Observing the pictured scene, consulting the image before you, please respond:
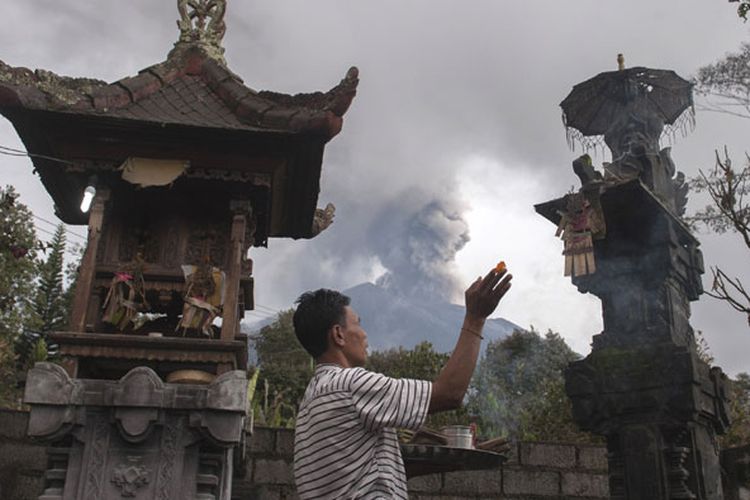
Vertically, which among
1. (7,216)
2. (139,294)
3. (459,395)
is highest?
(7,216)

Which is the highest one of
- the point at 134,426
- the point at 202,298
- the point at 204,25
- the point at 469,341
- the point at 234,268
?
the point at 204,25

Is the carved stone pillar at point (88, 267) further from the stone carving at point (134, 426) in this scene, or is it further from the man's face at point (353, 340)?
the man's face at point (353, 340)

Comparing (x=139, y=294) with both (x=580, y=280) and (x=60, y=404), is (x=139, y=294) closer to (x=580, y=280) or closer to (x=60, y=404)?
(x=60, y=404)

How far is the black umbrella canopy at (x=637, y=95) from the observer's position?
9.39 meters

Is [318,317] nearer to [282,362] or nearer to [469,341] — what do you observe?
[469,341]

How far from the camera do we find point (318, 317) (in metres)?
2.77

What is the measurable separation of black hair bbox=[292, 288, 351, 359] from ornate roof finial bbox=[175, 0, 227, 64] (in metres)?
5.48

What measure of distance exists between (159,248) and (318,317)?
14.6 feet

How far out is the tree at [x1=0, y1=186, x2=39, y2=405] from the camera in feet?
33.2

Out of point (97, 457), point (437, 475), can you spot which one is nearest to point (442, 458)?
point (437, 475)

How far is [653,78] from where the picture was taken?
9422mm

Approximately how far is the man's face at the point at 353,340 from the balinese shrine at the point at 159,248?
3191 millimetres

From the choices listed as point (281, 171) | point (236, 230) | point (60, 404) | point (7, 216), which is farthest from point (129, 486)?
point (7, 216)

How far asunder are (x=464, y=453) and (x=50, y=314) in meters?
36.2
